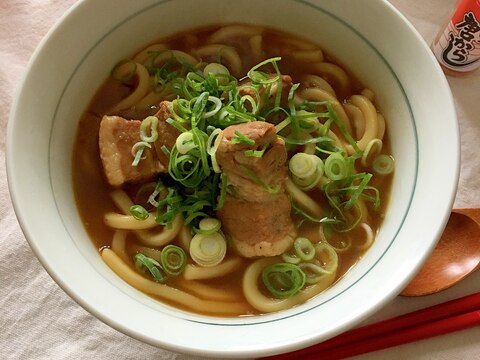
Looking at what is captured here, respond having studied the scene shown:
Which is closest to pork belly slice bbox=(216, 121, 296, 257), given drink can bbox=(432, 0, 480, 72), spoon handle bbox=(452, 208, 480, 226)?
spoon handle bbox=(452, 208, 480, 226)

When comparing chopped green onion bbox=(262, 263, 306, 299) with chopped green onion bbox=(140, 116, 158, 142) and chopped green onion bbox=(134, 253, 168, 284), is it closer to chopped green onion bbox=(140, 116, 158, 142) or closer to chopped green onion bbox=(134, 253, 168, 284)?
chopped green onion bbox=(134, 253, 168, 284)

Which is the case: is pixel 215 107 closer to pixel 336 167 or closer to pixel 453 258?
pixel 336 167

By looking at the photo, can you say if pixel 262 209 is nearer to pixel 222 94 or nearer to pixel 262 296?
pixel 262 296

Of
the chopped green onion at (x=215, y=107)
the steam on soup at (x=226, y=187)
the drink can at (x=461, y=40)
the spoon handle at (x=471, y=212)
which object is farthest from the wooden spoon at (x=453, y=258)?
the chopped green onion at (x=215, y=107)

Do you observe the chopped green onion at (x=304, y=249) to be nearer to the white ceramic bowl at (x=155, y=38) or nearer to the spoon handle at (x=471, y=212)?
the white ceramic bowl at (x=155, y=38)

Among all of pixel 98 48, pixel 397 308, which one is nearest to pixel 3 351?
pixel 98 48
